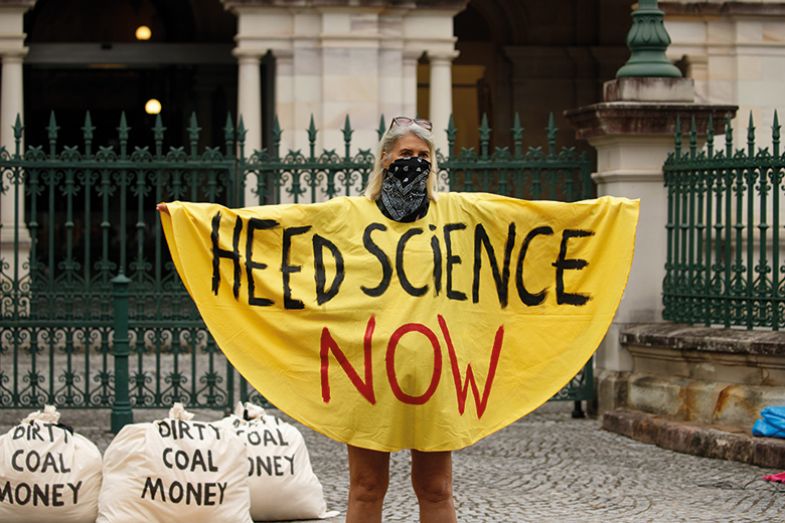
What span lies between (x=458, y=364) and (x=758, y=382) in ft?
16.2

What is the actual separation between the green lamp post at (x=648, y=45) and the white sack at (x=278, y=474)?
4.78 metres

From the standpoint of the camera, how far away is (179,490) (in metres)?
8.02

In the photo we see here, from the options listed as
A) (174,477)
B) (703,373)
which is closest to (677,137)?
(703,373)

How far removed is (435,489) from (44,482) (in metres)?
2.79

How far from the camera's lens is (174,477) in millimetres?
8031

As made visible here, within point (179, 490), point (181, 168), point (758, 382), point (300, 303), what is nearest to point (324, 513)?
point (179, 490)

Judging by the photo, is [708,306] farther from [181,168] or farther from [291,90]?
[291,90]

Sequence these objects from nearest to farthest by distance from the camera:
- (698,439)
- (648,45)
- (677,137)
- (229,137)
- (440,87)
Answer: (698,439)
(677,137)
(648,45)
(229,137)
(440,87)

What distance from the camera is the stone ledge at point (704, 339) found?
10.6 metres

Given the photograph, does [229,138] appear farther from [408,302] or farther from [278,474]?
[408,302]

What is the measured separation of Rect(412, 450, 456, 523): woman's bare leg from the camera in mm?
6176

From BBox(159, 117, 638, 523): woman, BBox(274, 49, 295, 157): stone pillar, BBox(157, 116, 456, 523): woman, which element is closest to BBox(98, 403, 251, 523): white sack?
BBox(159, 117, 638, 523): woman

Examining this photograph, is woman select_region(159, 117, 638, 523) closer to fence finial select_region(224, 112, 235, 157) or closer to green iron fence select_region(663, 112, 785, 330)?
green iron fence select_region(663, 112, 785, 330)

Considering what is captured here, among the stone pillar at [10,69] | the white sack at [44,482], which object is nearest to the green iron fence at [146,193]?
the white sack at [44,482]
